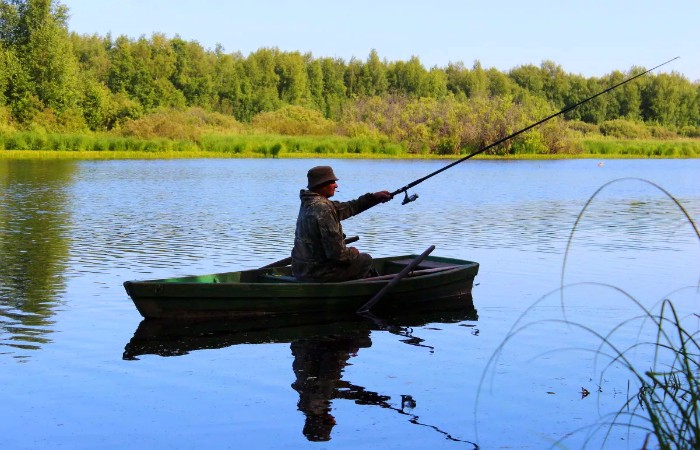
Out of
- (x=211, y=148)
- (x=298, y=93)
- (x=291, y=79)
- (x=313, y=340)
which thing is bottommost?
(x=313, y=340)

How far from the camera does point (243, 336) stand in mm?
8586

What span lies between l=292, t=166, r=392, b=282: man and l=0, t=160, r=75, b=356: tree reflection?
7.31 feet

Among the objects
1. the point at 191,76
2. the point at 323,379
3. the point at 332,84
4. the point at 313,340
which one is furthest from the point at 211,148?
the point at 323,379

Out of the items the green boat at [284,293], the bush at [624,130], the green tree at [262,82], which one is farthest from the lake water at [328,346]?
the green tree at [262,82]

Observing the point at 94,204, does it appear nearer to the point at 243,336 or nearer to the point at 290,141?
the point at 243,336

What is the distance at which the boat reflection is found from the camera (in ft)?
21.6

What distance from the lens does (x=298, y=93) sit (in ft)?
256

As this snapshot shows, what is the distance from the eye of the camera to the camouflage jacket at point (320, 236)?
9.09 metres

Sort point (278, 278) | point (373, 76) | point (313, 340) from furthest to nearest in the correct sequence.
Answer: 1. point (373, 76)
2. point (278, 278)
3. point (313, 340)

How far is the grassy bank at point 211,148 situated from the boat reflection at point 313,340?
33100 mm

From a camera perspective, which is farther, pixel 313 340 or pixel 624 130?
pixel 624 130

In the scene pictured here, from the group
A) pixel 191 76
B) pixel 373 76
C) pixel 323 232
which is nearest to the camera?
pixel 323 232

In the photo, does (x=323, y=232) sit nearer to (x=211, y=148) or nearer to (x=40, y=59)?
(x=211, y=148)

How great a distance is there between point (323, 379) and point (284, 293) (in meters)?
2.12
